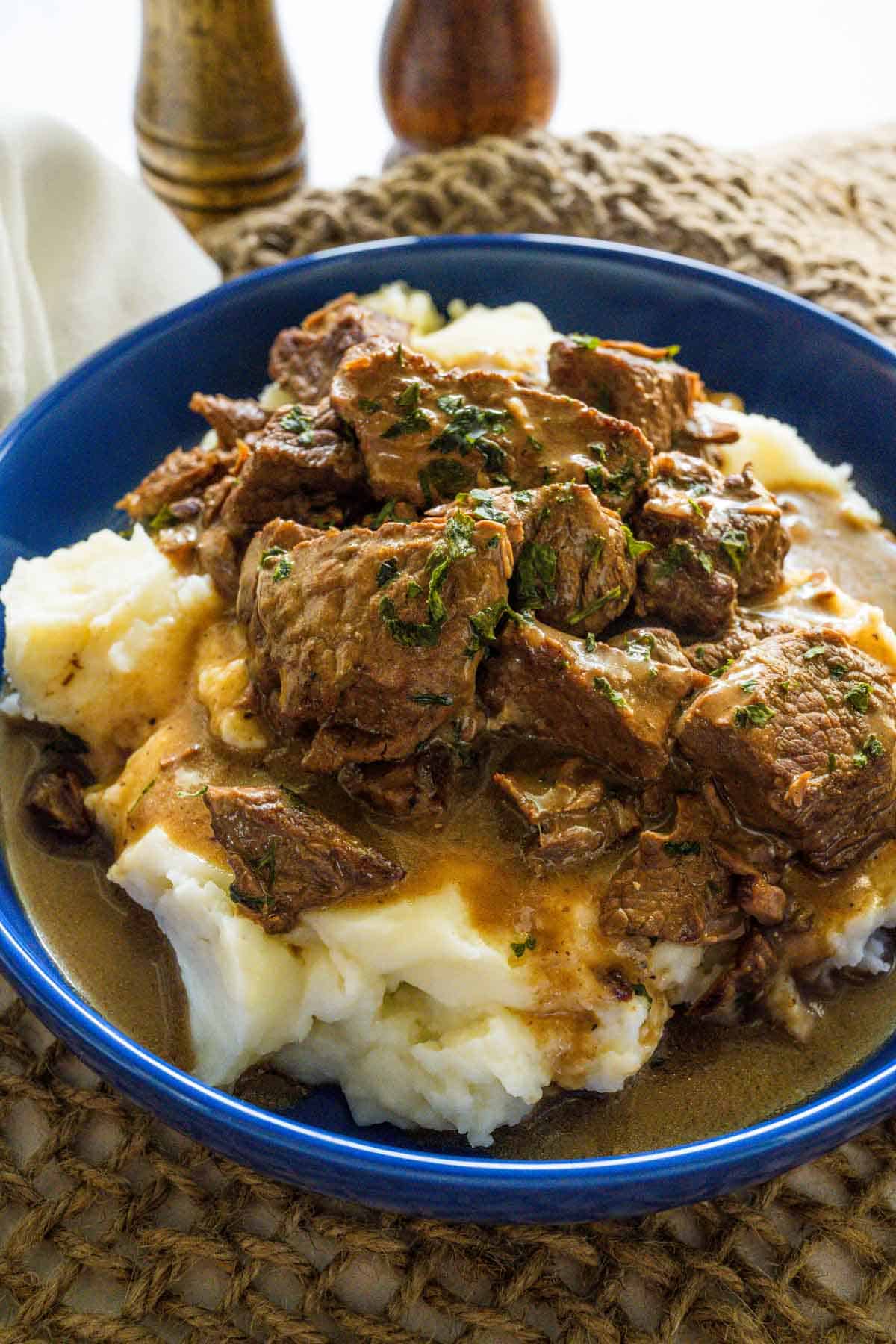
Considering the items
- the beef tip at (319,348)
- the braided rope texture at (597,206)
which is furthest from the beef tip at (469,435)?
the braided rope texture at (597,206)

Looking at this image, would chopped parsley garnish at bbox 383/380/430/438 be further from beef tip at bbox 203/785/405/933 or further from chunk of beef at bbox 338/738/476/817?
beef tip at bbox 203/785/405/933

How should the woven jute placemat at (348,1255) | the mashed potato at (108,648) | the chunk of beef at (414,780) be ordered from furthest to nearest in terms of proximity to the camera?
1. the mashed potato at (108,648)
2. the chunk of beef at (414,780)
3. the woven jute placemat at (348,1255)

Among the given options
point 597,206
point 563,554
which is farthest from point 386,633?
point 597,206

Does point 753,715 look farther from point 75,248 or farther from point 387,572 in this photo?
point 75,248

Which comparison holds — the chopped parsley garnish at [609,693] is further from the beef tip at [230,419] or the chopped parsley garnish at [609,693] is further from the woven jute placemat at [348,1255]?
the beef tip at [230,419]

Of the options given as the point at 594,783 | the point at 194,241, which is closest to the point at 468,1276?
the point at 594,783

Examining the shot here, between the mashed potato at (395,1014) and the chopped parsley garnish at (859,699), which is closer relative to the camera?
the mashed potato at (395,1014)
